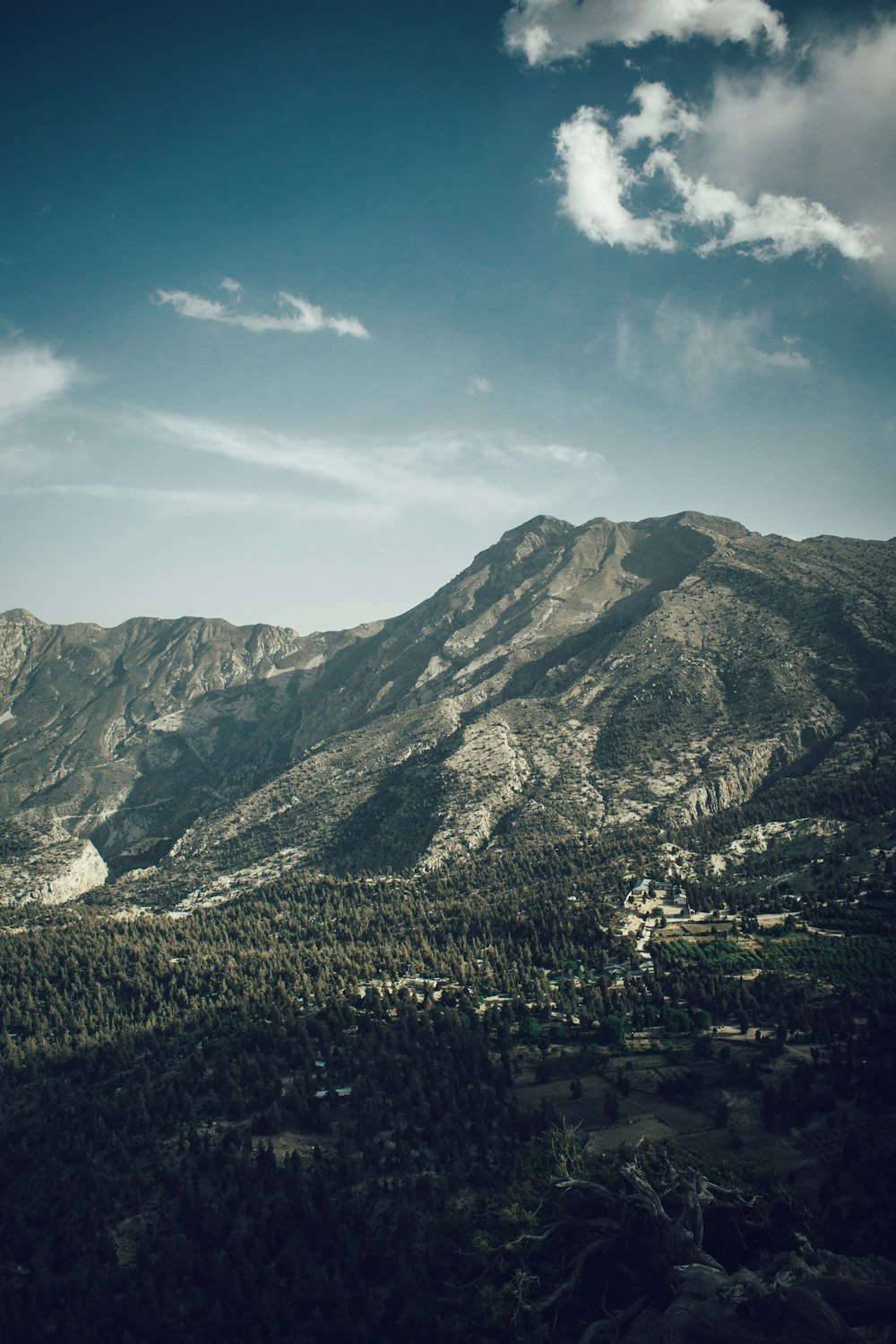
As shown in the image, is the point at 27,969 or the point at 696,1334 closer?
the point at 696,1334

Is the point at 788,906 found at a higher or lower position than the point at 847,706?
lower

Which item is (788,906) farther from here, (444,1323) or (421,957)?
(444,1323)

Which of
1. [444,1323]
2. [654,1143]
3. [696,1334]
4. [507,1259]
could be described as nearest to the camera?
[696,1334]

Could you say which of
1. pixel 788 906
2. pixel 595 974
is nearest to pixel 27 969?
pixel 595 974

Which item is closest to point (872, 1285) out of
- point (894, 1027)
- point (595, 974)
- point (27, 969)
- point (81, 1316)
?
point (894, 1027)

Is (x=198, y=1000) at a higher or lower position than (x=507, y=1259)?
lower

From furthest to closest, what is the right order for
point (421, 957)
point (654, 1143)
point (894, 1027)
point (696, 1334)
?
point (421, 957) < point (894, 1027) < point (654, 1143) < point (696, 1334)

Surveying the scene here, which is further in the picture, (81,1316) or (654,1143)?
(654,1143)

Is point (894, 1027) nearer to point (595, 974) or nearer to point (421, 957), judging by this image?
point (595, 974)

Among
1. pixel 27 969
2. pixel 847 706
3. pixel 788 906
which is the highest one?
pixel 847 706
